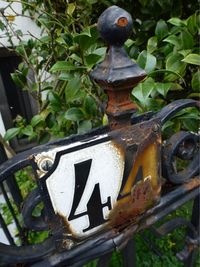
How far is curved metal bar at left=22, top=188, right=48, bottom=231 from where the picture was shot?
1.99 feet

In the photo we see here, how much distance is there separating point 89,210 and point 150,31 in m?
0.96

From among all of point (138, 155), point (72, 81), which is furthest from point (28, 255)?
point (72, 81)

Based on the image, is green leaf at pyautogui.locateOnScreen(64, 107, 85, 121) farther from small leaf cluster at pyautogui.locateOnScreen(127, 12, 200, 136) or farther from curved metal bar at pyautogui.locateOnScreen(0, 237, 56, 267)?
curved metal bar at pyautogui.locateOnScreen(0, 237, 56, 267)

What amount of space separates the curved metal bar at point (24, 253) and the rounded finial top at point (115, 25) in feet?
1.58

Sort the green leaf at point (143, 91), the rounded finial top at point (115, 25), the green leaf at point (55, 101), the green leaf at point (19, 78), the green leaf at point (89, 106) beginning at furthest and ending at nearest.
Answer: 1. the green leaf at point (19, 78)
2. the green leaf at point (55, 101)
3. the green leaf at point (89, 106)
4. the green leaf at point (143, 91)
5. the rounded finial top at point (115, 25)

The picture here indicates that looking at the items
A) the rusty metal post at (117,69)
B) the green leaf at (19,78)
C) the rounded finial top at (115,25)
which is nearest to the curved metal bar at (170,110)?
the rusty metal post at (117,69)

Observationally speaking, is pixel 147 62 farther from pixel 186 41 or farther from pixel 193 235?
pixel 193 235

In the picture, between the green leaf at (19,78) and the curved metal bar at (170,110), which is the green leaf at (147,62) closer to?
the curved metal bar at (170,110)

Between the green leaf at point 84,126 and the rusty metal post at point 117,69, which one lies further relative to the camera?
the green leaf at point 84,126

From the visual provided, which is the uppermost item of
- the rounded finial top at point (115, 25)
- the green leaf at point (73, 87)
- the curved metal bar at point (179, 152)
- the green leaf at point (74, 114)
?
the rounded finial top at point (115, 25)

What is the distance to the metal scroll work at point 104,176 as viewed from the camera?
53cm

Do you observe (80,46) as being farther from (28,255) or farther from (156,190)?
(28,255)

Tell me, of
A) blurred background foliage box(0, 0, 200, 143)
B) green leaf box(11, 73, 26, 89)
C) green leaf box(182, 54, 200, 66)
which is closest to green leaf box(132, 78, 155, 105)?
blurred background foliage box(0, 0, 200, 143)

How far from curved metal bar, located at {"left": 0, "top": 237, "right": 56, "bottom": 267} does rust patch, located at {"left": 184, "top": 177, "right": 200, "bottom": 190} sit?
1.39 feet
